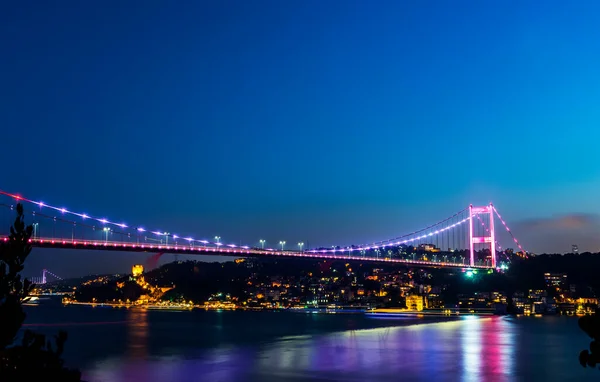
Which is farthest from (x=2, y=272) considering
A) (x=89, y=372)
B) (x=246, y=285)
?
(x=246, y=285)

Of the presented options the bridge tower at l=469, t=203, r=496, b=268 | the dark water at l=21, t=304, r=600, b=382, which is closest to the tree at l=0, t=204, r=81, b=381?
the dark water at l=21, t=304, r=600, b=382

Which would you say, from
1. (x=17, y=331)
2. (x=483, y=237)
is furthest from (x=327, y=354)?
(x=483, y=237)

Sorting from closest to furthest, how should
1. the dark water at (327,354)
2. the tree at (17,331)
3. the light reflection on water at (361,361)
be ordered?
the tree at (17,331)
the light reflection on water at (361,361)
the dark water at (327,354)

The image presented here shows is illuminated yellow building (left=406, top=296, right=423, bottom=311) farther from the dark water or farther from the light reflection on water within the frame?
the light reflection on water

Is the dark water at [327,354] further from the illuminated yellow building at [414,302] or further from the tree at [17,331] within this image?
the illuminated yellow building at [414,302]

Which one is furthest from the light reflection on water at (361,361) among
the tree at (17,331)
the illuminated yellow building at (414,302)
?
the illuminated yellow building at (414,302)

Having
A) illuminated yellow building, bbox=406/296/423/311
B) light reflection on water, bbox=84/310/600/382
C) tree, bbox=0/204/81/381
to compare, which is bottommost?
light reflection on water, bbox=84/310/600/382

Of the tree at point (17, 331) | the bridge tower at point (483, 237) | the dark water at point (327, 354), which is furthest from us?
the bridge tower at point (483, 237)
